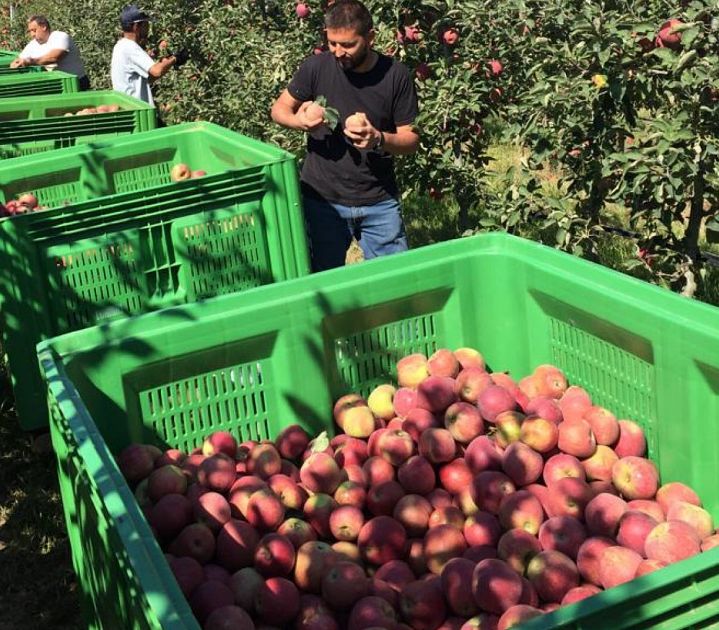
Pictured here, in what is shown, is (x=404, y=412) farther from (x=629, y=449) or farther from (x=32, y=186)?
(x=32, y=186)

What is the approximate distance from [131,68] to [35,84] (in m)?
0.70

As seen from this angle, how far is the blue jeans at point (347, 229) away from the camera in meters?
4.29

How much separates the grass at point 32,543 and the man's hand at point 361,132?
1.71m

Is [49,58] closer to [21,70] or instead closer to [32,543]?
[21,70]

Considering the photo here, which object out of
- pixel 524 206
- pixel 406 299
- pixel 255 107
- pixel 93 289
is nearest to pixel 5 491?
pixel 93 289

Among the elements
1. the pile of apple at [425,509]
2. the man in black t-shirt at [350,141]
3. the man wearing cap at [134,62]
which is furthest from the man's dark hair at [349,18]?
the man wearing cap at [134,62]

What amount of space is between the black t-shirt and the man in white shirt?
5.41 m

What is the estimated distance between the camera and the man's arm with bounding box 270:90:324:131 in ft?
13.2

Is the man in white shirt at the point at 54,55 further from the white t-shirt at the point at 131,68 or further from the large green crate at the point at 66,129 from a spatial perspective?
the large green crate at the point at 66,129

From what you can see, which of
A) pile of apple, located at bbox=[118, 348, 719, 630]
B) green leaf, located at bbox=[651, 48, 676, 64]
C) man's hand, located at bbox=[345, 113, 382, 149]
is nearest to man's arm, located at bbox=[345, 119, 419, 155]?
man's hand, located at bbox=[345, 113, 382, 149]

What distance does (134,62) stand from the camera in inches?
305

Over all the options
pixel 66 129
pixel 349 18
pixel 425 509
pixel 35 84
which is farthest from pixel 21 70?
pixel 425 509

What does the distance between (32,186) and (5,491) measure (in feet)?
4.21

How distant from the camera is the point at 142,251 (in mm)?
3574
